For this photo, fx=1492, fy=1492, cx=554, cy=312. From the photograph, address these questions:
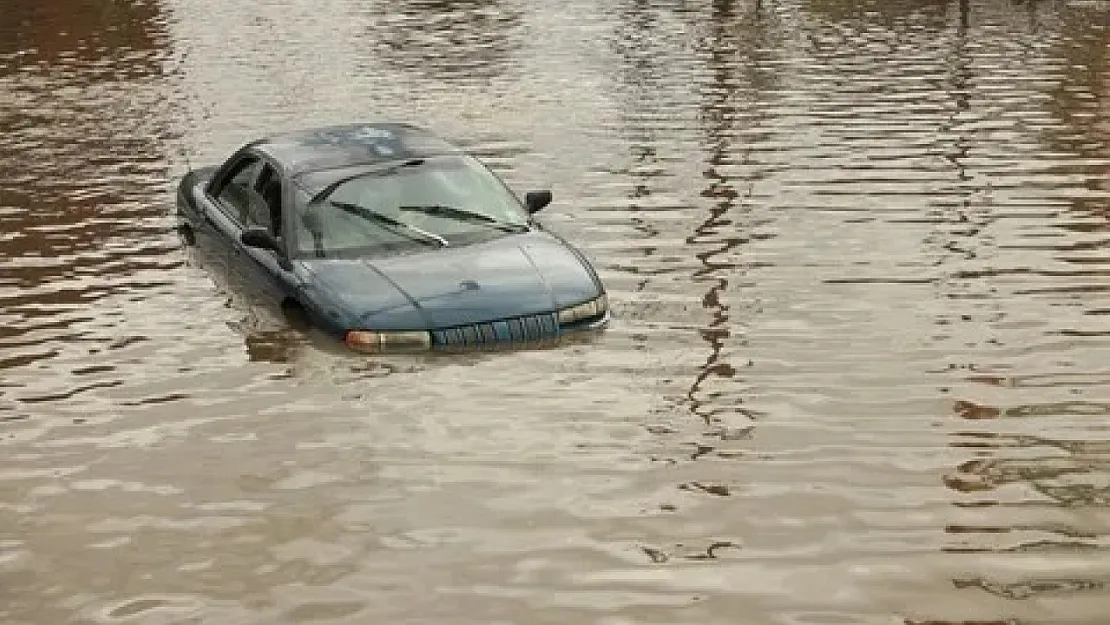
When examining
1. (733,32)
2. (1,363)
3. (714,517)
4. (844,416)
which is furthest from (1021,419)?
(733,32)

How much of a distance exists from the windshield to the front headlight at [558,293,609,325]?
3.24ft

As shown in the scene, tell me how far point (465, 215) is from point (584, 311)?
53.1 inches

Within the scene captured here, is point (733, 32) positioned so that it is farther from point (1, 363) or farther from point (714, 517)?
point (714, 517)

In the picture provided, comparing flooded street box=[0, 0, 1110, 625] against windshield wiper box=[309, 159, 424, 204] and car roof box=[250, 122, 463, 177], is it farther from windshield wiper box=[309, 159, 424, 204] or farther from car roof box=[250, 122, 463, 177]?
car roof box=[250, 122, 463, 177]

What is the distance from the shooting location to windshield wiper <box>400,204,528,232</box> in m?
10.5

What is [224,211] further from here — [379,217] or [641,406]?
[641,406]

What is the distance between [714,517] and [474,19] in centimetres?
2665

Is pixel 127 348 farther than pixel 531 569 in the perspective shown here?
Yes

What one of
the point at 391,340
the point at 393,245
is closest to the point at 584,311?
the point at 391,340

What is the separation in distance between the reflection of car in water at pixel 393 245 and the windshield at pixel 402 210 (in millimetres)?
10

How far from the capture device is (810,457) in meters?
7.67

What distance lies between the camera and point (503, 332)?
30.9 feet

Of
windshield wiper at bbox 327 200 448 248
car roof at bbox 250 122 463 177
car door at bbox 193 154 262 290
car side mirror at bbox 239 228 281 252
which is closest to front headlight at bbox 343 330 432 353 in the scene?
windshield wiper at bbox 327 200 448 248

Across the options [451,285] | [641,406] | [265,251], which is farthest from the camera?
[265,251]
